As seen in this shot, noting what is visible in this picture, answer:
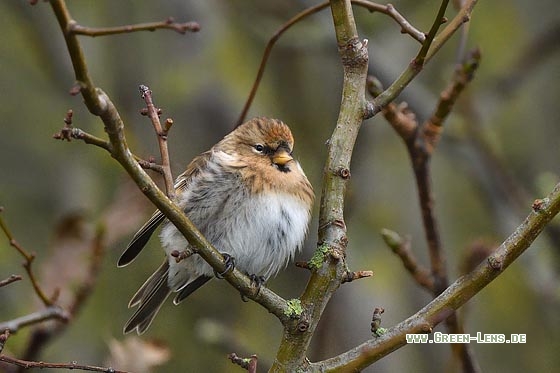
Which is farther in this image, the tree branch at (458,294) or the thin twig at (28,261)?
the thin twig at (28,261)

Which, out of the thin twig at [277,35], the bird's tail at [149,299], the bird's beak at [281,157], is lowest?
the bird's tail at [149,299]

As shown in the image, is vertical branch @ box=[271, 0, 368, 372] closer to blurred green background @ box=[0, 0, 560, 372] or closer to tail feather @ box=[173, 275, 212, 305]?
tail feather @ box=[173, 275, 212, 305]

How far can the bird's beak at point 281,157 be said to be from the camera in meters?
4.33

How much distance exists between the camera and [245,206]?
13.3 ft

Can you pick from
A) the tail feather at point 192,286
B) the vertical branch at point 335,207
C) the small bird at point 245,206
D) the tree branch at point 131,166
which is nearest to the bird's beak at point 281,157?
the small bird at point 245,206

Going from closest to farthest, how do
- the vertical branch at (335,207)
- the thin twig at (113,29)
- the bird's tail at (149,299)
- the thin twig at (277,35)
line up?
the thin twig at (113,29) → the vertical branch at (335,207) → the thin twig at (277,35) → the bird's tail at (149,299)

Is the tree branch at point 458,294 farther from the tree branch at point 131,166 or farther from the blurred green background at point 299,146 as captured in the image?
the blurred green background at point 299,146

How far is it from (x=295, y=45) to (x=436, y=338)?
3.11 m

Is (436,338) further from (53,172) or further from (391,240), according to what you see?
(53,172)

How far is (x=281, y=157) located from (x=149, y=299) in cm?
98

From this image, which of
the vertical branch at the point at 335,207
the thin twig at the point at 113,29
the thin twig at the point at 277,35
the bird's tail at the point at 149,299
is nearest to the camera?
the thin twig at the point at 113,29

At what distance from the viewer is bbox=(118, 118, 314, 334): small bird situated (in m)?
3.99

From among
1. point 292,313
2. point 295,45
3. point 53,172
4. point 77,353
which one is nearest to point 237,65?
point 295,45

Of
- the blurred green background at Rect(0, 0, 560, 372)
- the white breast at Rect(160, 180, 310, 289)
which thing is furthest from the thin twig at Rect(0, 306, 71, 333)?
the blurred green background at Rect(0, 0, 560, 372)
